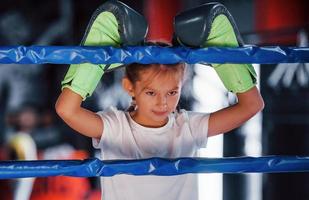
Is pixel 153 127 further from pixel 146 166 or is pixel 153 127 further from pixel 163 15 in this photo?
pixel 163 15

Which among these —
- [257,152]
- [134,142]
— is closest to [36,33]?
[257,152]

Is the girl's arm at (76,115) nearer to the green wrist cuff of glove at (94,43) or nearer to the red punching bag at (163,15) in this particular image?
the green wrist cuff of glove at (94,43)

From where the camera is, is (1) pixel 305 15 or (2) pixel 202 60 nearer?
(2) pixel 202 60

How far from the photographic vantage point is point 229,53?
83 cm

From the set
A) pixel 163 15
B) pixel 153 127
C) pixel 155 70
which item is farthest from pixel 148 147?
pixel 163 15

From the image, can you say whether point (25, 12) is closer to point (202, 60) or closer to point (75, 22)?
point (75, 22)

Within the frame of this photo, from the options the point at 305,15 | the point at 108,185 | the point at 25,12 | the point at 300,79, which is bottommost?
the point at 108,185

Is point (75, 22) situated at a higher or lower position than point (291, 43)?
higher

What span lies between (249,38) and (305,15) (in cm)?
27

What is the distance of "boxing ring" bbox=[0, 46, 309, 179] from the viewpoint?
0.79 m

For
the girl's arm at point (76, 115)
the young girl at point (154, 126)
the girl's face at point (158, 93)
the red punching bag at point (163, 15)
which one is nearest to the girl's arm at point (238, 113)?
the young girl at point (154, 126)

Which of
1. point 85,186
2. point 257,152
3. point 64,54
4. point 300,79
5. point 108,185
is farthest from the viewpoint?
point 85,186

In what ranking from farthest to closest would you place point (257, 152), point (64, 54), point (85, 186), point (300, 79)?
point (85, 186), point (257, 152), point (300, 79), point (64, 54)

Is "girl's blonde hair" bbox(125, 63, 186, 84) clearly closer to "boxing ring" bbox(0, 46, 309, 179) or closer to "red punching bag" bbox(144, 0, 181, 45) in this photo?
"boxing ring" bbox(0, 46, 309, 179)
